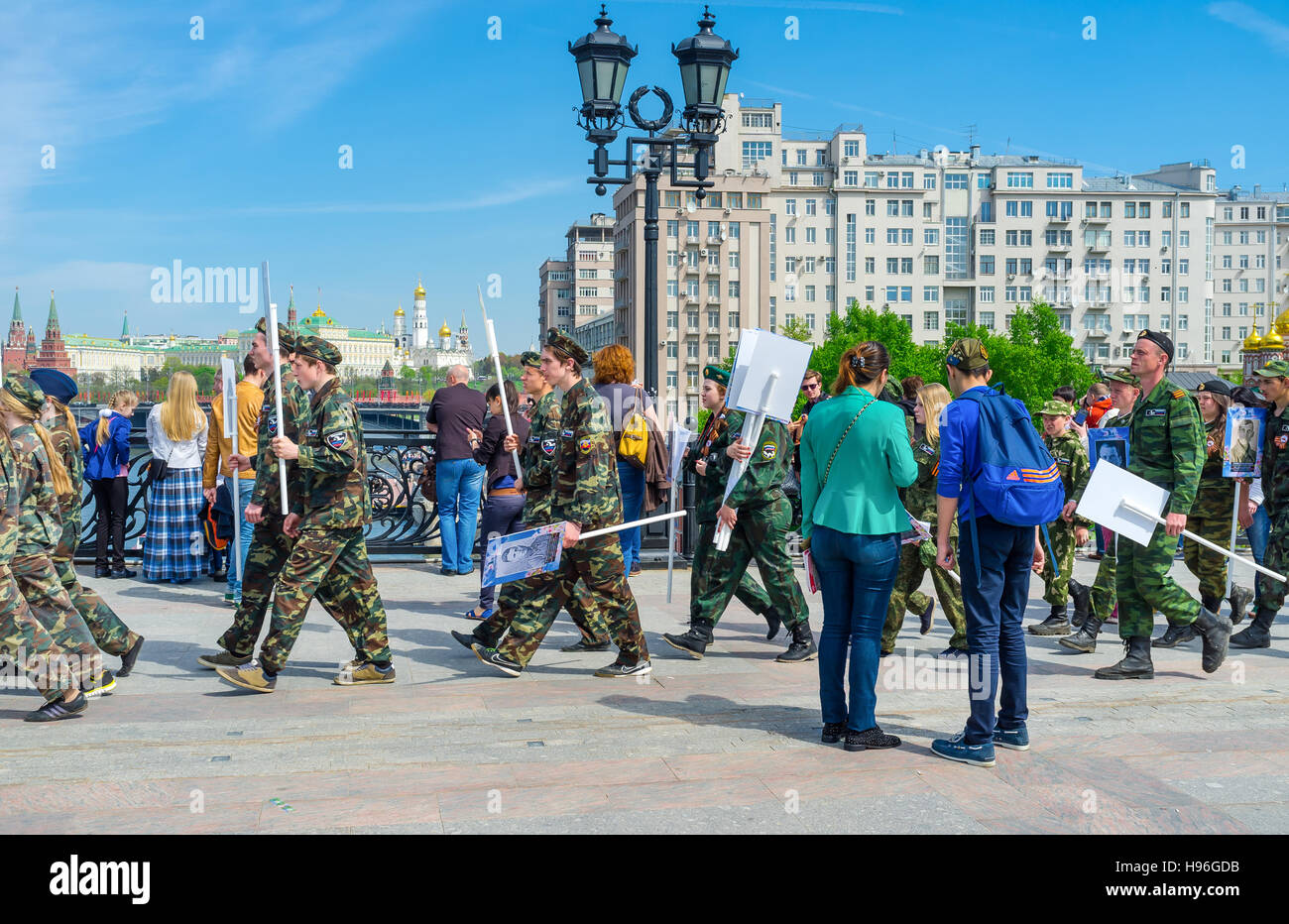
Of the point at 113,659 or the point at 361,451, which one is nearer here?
the point at 361,451

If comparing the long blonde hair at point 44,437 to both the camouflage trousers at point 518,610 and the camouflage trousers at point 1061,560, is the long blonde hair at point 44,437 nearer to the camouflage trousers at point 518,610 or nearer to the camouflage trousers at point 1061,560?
the camouflage trousers at point 518,610

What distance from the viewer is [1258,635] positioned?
8320 mm

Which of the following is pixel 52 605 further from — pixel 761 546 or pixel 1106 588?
pixel 1106 588

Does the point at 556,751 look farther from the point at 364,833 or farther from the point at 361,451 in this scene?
the point at 361,451

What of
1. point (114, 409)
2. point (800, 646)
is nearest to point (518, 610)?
point (800, 646)

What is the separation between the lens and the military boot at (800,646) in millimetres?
7641

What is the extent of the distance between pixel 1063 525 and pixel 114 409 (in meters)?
8.98

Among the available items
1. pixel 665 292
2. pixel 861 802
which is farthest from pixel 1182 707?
pixel 665 292

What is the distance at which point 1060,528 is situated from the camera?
29.6 feet

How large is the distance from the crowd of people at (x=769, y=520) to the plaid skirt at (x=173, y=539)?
53.7 inches

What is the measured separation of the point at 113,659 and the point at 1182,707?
6.41m

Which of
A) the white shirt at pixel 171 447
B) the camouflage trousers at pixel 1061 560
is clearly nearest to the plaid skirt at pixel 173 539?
the white shirt at pixel 171 447

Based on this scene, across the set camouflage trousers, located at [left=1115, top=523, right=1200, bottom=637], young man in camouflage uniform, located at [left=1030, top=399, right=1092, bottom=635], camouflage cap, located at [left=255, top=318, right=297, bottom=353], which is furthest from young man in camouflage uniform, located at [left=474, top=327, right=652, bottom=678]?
young man in camouflage uniform, located at [left=1030, top=399, right=1092, bottom=635]

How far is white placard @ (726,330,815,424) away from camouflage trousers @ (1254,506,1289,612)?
3750 mm
